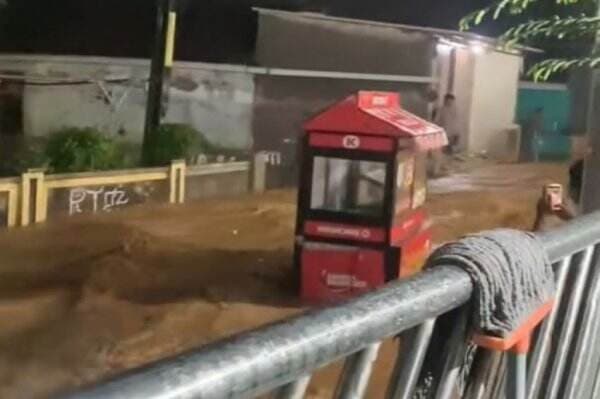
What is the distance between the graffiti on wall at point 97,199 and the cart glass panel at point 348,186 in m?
1.78

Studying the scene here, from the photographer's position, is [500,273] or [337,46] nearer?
[500,273]

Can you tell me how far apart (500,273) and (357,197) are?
2.93 m

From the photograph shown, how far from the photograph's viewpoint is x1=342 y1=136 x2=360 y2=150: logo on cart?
139 inches

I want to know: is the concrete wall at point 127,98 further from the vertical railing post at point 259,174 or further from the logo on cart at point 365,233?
the logo on cart at point 365,233

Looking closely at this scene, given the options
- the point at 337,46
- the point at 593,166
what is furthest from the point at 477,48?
the point at 593,166

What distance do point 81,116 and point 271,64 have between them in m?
1.67

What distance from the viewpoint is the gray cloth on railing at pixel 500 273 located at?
708mm

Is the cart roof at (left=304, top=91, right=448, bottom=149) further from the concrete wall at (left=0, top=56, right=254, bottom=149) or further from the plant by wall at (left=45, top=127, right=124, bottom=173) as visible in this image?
the concrete wall at (left=0, top=56, right=254, bottom=149)

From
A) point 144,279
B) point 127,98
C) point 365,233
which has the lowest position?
point 144,279

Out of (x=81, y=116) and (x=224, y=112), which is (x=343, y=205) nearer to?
(x=81, y=116)

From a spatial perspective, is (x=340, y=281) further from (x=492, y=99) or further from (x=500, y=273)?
(x=492, y=99)

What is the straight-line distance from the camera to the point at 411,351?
68cm

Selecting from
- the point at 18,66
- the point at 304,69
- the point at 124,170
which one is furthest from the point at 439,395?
the point at 304,69

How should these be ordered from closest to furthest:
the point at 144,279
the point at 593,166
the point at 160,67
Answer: the point at 593,166 → the point at 144,279 → the point at 160,67
